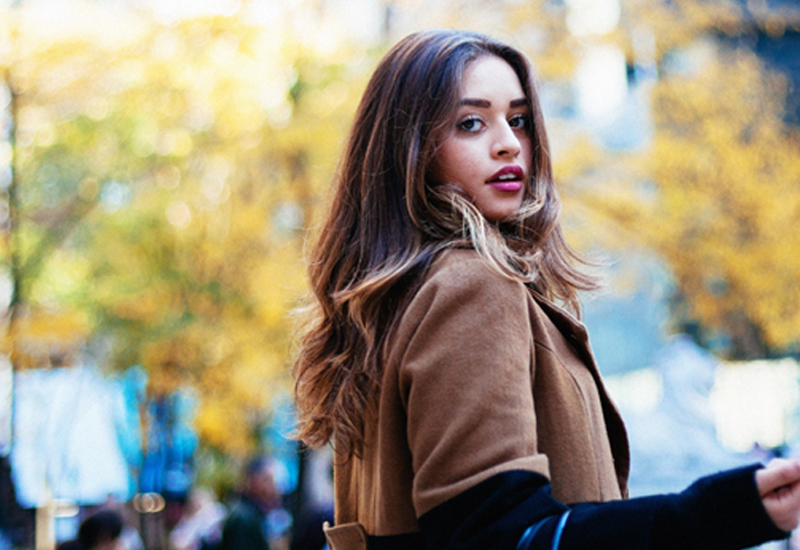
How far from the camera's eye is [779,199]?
469 inches

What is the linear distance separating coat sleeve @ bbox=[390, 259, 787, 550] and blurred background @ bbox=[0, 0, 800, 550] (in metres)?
4.74

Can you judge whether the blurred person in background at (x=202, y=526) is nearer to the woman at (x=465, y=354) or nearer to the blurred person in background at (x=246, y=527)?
the blurred person in background at (x=246, y=527)

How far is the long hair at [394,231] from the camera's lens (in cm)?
160

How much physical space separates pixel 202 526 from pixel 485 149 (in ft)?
33.8

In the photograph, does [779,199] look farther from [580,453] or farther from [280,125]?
[580,453]

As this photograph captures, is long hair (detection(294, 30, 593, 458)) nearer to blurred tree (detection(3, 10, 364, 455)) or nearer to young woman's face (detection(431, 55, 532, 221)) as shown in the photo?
young woman's face (detection(431, 55, 532, 221))

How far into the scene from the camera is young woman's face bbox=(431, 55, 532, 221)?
1686 mm

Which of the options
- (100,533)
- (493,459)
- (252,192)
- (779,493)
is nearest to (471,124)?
(493,459)

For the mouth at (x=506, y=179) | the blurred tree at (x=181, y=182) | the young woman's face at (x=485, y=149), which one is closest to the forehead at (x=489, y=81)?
the young woman's face at (x=485, y=149)

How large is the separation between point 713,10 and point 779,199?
8.63 feet

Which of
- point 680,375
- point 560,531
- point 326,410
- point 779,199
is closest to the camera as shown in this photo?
point 560,531

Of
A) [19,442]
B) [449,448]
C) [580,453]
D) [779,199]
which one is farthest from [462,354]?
[19,442]

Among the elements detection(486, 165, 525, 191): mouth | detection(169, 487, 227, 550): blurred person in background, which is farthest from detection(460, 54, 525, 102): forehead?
detection(169, 487, 227, 550): blurred person in background

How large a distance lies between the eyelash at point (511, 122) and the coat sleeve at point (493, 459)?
0.35m
